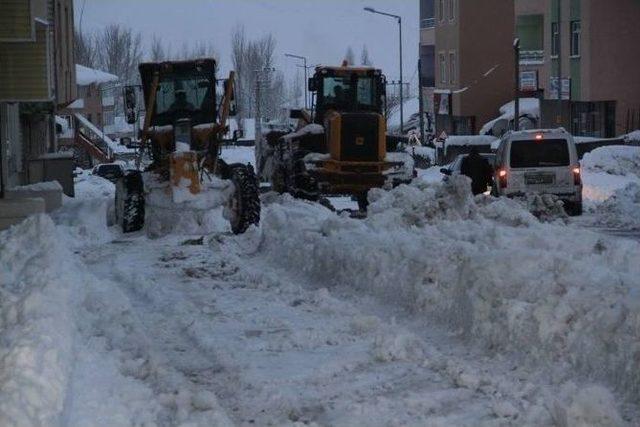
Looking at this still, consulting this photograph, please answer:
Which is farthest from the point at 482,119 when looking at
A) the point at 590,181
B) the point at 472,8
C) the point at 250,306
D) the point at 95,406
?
the point at 95,406

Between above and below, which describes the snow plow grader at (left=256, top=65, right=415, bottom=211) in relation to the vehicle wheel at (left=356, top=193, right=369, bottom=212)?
above

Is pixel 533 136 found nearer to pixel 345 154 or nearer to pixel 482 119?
pixel 345 154

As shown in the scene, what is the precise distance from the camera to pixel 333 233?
16.1m

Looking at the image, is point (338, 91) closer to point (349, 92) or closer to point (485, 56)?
point (349, 92)

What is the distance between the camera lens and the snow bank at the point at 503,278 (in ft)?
28.9

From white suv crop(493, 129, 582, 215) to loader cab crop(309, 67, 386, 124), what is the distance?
11.0 ft

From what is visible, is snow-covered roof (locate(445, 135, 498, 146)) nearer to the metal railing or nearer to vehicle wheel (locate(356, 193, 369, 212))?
the metal railing

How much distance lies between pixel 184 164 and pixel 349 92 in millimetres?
8067

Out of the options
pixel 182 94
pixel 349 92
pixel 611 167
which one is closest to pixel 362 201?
pixel 349 92

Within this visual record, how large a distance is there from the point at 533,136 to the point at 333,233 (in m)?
10.9

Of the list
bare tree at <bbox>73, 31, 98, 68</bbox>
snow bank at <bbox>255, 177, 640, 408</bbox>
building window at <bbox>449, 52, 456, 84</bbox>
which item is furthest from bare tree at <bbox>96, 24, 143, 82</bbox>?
snow bank at <bbox>255, 177, 640, 408</bbox>

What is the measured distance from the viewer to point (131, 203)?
A: 69.0ft

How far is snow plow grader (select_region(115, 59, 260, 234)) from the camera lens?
2064cm

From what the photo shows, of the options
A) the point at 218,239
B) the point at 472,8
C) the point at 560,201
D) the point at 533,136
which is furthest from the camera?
the point at 472,8
